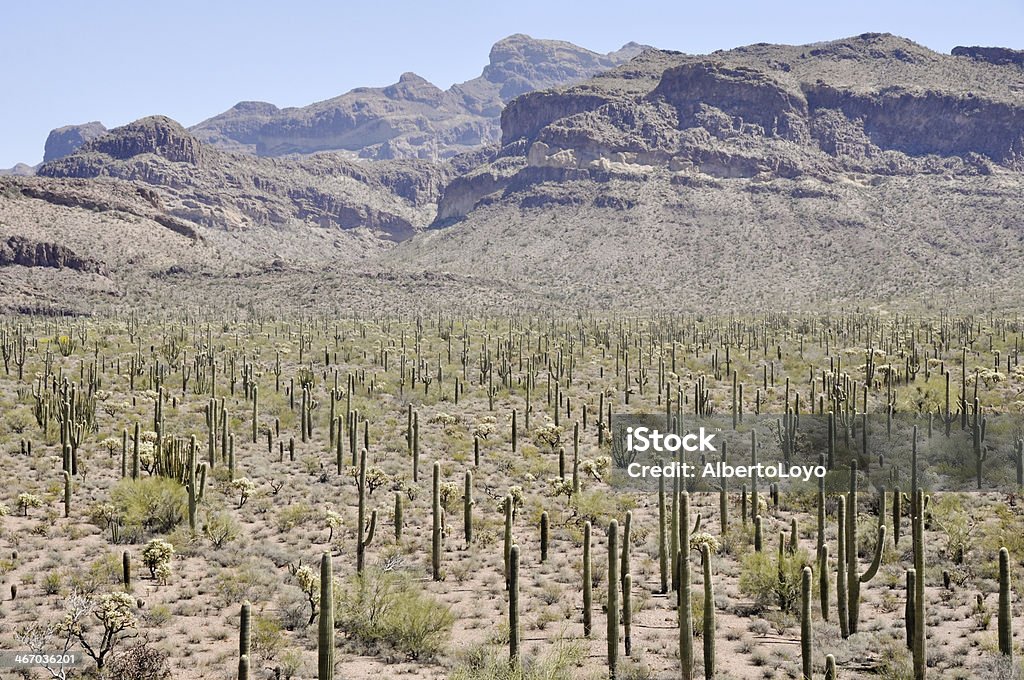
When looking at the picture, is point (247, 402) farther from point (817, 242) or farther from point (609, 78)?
point (609, 78)

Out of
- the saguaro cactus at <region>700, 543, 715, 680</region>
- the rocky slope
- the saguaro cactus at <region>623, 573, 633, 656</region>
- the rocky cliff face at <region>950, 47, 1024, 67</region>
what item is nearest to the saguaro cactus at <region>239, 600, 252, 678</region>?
the saguaro cactus at <region>623, 573, 633, 656</region>

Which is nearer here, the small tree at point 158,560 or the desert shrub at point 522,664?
the desert shrub at point 522,664

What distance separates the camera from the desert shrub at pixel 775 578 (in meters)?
10.8

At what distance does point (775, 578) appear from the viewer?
10.9 meters

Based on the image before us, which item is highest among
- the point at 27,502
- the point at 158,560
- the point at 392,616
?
the point at 27,502

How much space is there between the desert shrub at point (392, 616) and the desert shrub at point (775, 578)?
425 cm

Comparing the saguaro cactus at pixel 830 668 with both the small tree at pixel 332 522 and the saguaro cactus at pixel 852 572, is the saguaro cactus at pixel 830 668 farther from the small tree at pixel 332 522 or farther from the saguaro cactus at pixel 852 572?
the small tree at pixel 332 522

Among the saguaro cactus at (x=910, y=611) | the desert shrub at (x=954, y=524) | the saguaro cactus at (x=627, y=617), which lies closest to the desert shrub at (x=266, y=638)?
the saguaro cactus at (x=627, y=617)

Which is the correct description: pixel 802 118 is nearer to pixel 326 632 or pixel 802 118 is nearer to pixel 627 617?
pixel 627 617

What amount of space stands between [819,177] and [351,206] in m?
89.6

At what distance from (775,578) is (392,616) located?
5.23 m

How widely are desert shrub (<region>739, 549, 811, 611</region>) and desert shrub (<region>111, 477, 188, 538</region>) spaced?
30.9 ft

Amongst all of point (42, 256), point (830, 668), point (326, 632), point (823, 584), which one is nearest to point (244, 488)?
point (326, 632)

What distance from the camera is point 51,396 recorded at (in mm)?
22297
